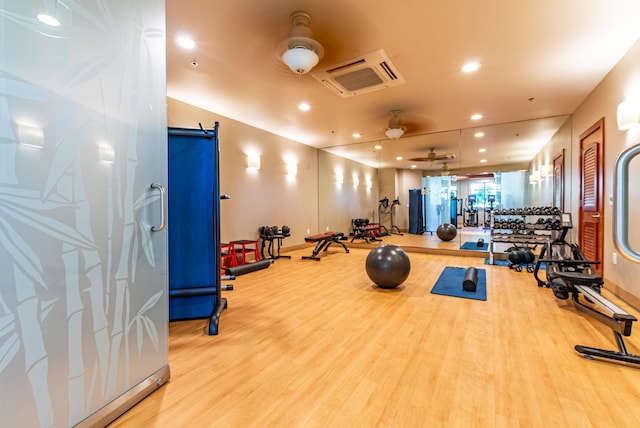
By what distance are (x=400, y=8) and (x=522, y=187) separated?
20.0 feet

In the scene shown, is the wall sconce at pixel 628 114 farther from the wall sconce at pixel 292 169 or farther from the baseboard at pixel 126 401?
the wall sconce at pixel 292 169

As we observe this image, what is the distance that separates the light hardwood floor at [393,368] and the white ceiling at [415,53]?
115 inches

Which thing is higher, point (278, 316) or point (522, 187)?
point (522, 187)

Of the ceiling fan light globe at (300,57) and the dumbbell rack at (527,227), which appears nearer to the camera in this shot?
the ceiling fan light globe at (300,57)

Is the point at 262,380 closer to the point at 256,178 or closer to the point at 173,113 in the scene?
the point at 173,113

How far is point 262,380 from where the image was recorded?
1.89 meters

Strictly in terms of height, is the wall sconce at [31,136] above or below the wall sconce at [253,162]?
below

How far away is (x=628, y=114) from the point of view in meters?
3.01

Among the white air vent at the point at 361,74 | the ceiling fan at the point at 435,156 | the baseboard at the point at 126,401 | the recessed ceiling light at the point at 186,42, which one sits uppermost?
the recessed ceiling light at the point at 186,42

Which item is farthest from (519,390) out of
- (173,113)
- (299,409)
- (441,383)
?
(173,113)

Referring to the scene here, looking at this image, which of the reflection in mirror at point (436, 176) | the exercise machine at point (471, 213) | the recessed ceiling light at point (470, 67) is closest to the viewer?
the recessed ceiling light at point (470, 67)

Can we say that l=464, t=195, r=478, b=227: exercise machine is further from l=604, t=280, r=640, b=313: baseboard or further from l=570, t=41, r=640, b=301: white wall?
l=604, t=280, r=640, b=313: baseboard

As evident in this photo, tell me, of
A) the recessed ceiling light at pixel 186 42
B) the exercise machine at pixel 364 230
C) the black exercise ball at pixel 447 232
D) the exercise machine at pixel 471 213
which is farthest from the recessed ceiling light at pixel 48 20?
the exercise machine at pixel 471 213

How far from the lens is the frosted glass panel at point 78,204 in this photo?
1107 mm
